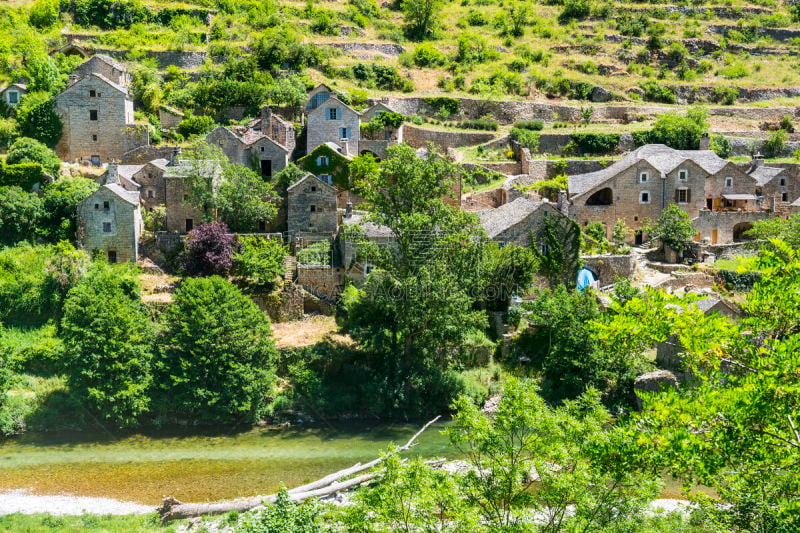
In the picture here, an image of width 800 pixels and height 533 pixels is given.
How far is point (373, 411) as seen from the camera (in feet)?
97.0

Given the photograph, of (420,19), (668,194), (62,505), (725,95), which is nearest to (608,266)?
(668,194)

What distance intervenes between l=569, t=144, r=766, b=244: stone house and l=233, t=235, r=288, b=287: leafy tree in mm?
15299

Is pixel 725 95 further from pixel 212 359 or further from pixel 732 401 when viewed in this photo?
pixel 732 401

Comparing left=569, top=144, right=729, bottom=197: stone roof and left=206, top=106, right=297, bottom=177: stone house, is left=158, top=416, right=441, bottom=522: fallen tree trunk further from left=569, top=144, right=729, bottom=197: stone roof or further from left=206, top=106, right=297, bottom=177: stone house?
left=569, top=144, right=729, bottom=197: stone roof

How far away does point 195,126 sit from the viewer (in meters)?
43.6

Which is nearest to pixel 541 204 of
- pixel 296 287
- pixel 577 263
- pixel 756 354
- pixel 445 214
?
pixel 577 263

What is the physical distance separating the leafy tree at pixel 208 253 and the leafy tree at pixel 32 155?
28.8 feet

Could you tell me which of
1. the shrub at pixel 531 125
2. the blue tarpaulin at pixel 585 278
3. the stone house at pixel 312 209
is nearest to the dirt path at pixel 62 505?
the stone house at pixel 312 209

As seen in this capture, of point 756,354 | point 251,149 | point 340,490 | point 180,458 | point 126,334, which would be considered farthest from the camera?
point 251,149

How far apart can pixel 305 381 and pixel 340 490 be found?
723cm

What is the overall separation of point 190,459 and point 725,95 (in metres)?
49.6

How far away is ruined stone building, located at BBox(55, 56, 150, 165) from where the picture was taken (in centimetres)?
4109

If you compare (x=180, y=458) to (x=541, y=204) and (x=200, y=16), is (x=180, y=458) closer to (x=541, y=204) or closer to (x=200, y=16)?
(x=541, y=204)

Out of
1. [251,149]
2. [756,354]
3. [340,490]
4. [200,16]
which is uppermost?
[200,16]
